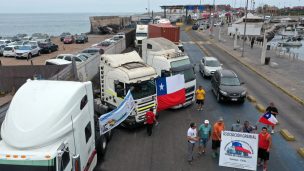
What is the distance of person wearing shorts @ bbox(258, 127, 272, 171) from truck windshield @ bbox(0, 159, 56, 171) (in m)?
8.05

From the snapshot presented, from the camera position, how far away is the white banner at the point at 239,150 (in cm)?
1157

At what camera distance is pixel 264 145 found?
11953 millimetres

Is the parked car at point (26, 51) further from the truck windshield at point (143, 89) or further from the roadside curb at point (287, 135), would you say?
the roadside curb at point (287, 135)

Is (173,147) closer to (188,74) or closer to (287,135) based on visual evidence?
(287,135)

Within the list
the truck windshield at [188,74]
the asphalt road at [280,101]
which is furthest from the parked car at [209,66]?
the truck windshield at [188,74]

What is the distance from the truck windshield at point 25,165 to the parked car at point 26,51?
33.6 meters

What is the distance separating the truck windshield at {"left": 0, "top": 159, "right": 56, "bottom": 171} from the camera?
786 centimetres

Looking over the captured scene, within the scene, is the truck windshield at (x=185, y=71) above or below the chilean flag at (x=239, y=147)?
above

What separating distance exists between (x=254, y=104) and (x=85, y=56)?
17.7 metres

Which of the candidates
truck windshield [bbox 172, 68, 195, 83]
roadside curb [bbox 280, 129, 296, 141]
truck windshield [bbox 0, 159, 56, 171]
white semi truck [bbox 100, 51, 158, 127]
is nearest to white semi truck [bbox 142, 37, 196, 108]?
truck windshield [bbox 172, 68, 195, 83]

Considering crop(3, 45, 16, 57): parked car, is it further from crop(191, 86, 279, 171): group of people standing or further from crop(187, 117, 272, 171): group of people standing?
crop(191, 86, 279, 171): group of people standing

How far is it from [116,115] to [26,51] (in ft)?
98.3

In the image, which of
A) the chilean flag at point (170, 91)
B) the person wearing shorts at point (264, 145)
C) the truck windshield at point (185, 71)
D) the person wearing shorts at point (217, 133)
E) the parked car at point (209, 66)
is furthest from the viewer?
the parked car at point (209, 66)

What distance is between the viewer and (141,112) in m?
15.9
